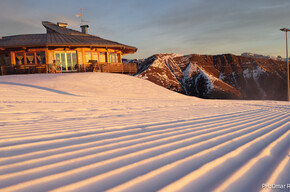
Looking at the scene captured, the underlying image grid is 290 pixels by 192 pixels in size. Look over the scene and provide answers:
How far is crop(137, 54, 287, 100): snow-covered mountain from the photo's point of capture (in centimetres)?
6950

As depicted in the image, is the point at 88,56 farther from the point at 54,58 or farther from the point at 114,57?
the point at 54,58

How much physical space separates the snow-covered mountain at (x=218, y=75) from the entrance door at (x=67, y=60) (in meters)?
53.6

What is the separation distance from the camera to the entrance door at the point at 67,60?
17.4 m

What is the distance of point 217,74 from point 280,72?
27.1 metres

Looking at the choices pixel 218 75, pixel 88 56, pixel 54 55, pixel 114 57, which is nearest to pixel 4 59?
pixel 54 55

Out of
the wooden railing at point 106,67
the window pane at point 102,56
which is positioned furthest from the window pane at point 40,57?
the window pane at point 102,56

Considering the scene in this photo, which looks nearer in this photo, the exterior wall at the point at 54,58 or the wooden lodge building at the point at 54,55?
the exterior wall at the point at 54,58

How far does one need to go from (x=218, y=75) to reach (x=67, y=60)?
77.9 m

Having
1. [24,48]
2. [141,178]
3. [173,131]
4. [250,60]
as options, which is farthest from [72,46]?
[250,60]

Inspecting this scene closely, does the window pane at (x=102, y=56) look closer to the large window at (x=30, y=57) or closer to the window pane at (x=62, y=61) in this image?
the window pane at (x=62, y=61)

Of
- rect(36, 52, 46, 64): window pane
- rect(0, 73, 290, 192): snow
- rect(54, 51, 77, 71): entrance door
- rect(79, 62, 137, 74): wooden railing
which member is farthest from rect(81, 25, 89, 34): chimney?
rect(0, 73, 290, 192): snow

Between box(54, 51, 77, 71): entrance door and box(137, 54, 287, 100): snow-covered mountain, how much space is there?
53.6 meters

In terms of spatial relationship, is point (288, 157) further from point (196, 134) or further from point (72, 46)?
point (72, 46)

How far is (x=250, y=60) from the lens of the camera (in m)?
87.8
